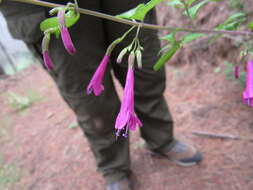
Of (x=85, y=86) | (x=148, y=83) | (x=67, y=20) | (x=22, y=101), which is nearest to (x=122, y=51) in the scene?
(x=67, y=20)

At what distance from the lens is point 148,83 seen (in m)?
1.48

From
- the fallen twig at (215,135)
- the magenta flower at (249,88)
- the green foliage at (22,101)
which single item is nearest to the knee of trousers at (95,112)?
the magenta flower at (249,88)

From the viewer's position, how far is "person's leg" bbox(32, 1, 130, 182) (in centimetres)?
115

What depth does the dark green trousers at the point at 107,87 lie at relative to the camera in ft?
3.83

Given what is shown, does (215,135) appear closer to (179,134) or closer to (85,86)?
(179,134)

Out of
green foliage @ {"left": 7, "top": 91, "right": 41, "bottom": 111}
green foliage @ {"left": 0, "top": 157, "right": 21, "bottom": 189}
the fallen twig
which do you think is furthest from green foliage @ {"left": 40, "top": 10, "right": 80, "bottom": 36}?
green foliage @ {"left": 7, "top": 91, "right": 41, "bottom": 111}

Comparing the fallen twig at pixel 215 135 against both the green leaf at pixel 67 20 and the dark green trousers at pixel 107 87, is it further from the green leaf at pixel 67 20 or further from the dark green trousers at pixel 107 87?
the green leaf at pixel 67 20

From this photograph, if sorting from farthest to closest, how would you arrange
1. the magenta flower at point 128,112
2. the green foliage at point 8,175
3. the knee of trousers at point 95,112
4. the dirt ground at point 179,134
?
the green foliage at point 8,175 < the dirt ground at point 179,134 < the knee of trousers at point 95,112 < the magenta flower at point 128,112

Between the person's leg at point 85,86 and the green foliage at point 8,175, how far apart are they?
975 millimetres

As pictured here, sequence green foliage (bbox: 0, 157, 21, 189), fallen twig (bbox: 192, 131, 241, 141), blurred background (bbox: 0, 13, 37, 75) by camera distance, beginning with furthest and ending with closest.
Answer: blurred background (bbox: 0, 13, 37, 75)
green foliage (bbox: 0, 157, 21, 189)
fallen twig (bbox: 192, 131, 241, 141)

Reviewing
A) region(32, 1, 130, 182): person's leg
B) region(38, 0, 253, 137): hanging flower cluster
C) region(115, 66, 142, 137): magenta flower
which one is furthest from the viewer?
region(32, 1, 130, 182): person's leg

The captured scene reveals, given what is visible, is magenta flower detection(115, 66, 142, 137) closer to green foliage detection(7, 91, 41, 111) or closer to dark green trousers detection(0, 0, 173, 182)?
dark green trousers detection(0, 0, 173, 182)

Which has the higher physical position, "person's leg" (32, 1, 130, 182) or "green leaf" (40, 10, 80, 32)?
"green leaf" (40, 10, 80, 32)

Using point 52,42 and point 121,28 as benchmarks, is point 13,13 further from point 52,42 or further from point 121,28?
point 121,28
